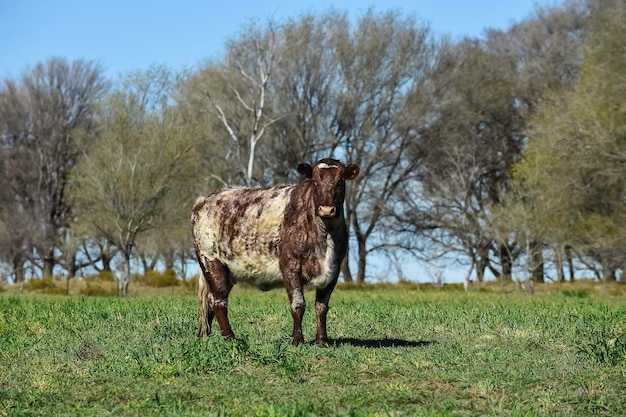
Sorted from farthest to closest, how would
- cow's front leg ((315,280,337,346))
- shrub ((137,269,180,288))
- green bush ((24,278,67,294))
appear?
shrub ((137,269,180,288)) < green bush ((24,278,67,294)) < cow's front leg ((315,280,337,346))

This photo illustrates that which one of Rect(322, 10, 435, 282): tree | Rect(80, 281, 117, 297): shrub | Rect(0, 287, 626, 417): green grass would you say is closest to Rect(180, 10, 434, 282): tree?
Rect(322, 10, 435, 282): tree

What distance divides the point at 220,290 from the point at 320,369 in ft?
11.5

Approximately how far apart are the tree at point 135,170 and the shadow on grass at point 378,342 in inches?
1279

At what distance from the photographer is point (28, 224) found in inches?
2395

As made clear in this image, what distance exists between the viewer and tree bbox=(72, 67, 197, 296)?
49031 mm

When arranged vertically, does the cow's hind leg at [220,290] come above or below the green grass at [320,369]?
above

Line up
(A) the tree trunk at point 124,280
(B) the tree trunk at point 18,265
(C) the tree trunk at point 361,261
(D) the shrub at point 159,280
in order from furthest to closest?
(B) the tree trunk at point 18,265 < (C) the tree trunk at point 361,261 < (D) the shrub at point 159,280 < (A) the tree trunk at point 124,280

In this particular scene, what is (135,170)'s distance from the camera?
49.8 meters

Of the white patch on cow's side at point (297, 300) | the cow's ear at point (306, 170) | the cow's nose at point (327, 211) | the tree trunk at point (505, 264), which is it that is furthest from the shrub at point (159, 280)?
the cow's nose at point (327, 211)

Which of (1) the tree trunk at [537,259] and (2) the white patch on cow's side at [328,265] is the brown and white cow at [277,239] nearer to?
(2) the white patch on cow's side at [328,265]

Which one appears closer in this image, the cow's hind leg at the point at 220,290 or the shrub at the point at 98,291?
the cow's hind leg at the point at 220,290

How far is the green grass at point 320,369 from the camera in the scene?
30.6ft

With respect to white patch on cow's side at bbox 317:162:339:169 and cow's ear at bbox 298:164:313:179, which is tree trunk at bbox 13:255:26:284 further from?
white patch on cow's side at bbox 317:162:339:169

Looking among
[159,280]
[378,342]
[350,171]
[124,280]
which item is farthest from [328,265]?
[159,280]
